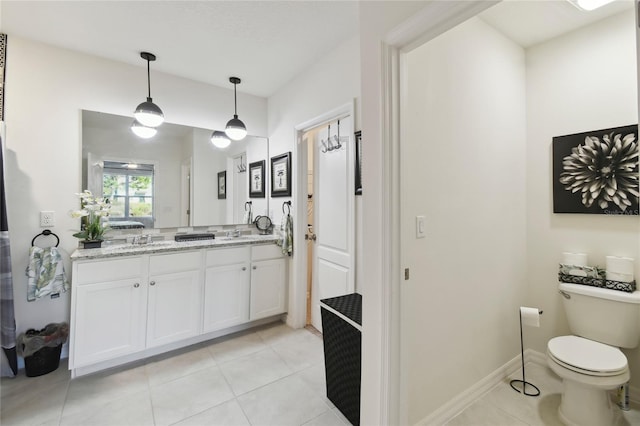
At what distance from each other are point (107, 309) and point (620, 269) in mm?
3519

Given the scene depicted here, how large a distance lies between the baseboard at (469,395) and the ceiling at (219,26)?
2424 mm

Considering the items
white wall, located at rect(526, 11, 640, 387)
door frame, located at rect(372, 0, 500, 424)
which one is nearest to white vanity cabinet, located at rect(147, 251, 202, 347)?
door frame, located at rect(372, 0, 500, 424)

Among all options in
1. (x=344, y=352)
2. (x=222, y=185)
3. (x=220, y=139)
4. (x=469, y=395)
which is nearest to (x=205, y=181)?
(x=222, y=185)

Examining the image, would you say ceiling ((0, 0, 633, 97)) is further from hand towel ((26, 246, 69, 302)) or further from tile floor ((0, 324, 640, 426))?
tile floor ((0, 324, 640, 426))

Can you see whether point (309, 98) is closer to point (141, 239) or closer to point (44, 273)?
point (141, 239)

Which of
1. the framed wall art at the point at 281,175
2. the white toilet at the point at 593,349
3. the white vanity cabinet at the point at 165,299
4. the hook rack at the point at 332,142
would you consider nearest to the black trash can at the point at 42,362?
the white vanity cabinet at the point at 165,299

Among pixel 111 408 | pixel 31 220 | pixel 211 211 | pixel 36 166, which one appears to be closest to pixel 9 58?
pixel 36 166

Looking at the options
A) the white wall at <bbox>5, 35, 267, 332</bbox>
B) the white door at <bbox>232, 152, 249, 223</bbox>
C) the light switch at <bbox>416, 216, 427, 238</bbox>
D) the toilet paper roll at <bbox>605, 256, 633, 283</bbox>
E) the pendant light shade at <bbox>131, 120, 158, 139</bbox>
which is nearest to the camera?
the light switch at <bbox>416, 216, 427, 238</bbox>

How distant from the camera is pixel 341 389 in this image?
5.69 feet

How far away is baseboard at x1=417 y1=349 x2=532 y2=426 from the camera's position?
162 centimetres

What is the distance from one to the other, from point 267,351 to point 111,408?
1.10 metres

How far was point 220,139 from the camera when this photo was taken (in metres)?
3.08

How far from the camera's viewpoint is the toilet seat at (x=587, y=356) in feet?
4.98

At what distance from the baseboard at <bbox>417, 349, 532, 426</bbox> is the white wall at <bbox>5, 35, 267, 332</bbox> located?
2.86m
